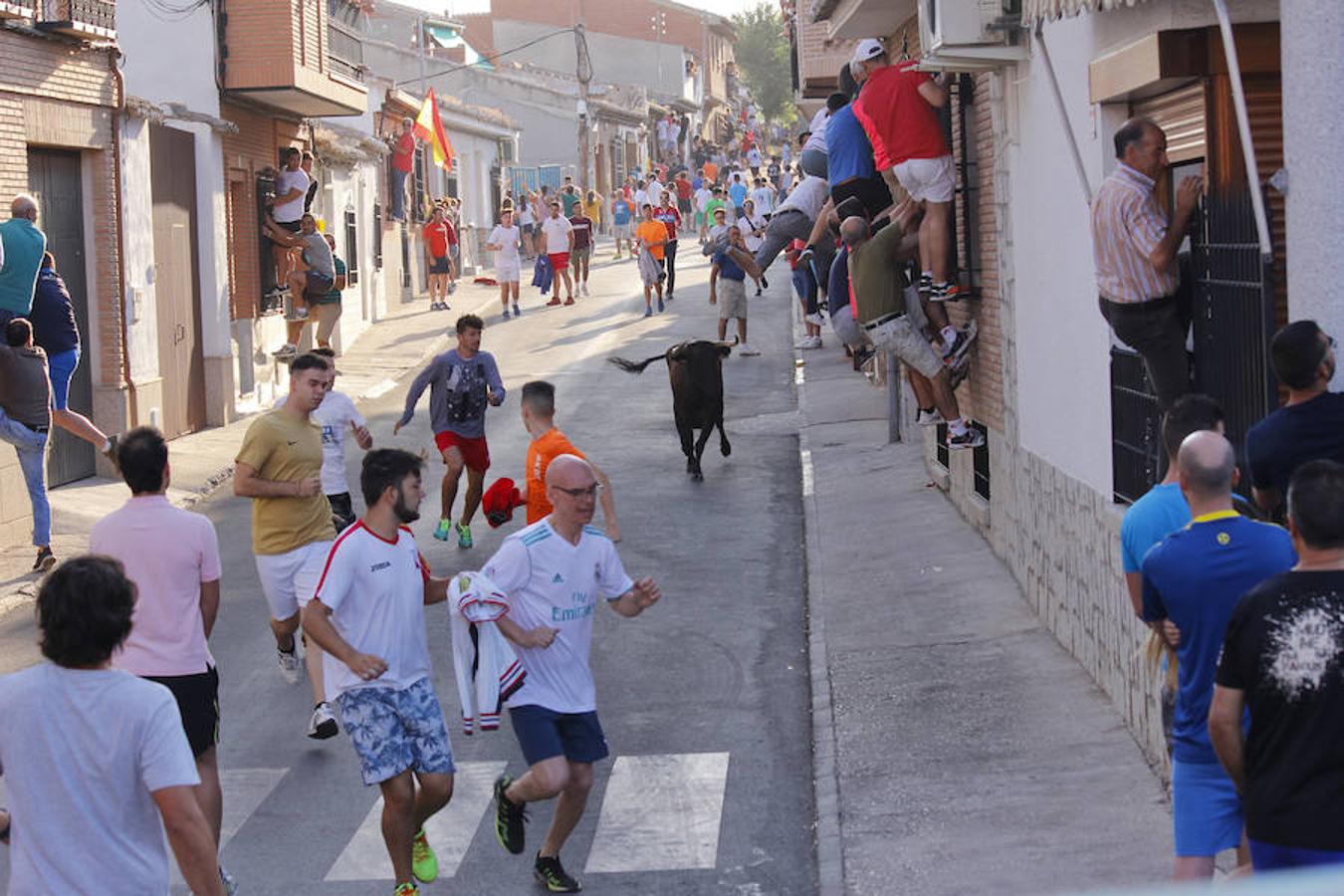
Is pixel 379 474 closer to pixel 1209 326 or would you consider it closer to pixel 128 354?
pixel 1209 326

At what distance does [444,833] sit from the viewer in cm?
866

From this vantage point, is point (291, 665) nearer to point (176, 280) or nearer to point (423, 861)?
point (423, 861)

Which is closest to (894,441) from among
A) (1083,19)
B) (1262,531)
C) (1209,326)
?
(1083,19)

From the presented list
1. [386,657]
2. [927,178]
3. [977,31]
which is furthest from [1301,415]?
[927,178]

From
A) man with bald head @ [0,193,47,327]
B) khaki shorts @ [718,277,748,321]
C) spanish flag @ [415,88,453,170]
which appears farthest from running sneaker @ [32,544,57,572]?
spanish flag @ [415,88,453,170]

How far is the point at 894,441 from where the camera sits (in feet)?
A: 62.9

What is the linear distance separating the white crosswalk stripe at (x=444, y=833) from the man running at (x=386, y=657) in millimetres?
641

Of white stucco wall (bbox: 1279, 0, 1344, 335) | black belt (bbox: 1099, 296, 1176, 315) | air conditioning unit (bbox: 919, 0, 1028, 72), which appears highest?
air conditioning unit (bbox: 919, 0, 1028, 72)

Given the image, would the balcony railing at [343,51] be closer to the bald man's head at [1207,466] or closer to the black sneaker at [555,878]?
the black sneaker at [555,878]

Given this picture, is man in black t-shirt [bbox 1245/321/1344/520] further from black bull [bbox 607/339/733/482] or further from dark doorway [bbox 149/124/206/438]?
dark doorway [bbox 149/124/206/438]

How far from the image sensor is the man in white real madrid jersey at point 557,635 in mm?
Result: 7520

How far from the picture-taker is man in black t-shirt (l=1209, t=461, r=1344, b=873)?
4.55 m

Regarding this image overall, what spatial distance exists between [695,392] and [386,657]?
34.7 feet

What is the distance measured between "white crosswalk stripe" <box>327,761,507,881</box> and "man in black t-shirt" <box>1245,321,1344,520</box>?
4.05m
